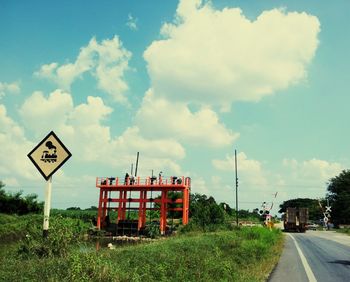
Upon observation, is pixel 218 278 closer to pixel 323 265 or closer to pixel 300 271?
pixel 300 271

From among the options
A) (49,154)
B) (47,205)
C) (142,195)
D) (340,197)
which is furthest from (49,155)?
(340,197)

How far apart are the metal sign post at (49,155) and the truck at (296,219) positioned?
1906 inches

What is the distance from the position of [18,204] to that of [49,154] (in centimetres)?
4517

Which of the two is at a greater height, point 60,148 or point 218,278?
point 60,148

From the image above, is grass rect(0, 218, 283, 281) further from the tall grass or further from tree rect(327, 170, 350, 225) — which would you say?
tree rect(327, 170, 350, 225)

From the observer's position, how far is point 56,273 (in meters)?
7.47

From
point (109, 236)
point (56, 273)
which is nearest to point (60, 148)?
point (56, 273)

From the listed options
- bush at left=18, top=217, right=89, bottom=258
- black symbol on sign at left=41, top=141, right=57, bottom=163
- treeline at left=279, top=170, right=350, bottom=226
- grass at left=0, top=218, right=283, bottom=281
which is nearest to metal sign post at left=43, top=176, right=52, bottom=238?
bush at left=18, top=217, right=89, bottom=258

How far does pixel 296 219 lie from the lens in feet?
174

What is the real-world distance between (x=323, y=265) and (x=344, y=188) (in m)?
81.5

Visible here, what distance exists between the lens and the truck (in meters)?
53.2

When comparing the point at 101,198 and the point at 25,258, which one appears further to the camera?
the point at 101,198

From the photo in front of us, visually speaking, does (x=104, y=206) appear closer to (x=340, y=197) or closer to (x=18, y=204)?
(x=18, y=204)

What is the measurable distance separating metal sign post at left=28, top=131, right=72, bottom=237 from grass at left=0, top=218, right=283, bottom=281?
6.34ft
